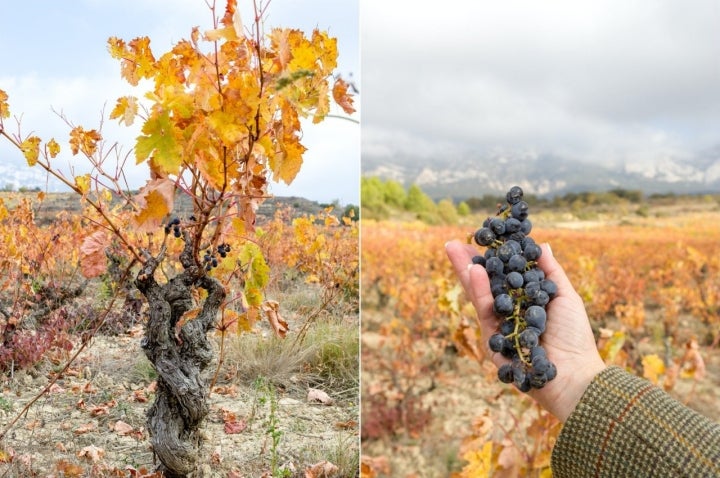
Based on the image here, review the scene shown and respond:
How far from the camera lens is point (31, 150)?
132 cm

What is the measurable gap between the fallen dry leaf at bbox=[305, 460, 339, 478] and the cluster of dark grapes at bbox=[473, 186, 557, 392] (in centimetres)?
85

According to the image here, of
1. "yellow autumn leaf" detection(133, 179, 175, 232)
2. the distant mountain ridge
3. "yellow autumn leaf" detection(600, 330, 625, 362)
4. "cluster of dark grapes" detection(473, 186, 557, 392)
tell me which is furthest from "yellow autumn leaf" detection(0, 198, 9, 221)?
the distant mountain ridge

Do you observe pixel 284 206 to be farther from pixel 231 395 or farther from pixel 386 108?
pixel 386 108

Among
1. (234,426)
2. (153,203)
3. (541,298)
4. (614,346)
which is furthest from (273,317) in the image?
(614,346)

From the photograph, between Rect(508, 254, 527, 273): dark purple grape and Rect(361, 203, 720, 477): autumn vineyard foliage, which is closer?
Rect(508, 254, 527, 273): dark purple grape

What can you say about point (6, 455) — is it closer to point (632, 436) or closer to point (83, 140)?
point (83, 140)

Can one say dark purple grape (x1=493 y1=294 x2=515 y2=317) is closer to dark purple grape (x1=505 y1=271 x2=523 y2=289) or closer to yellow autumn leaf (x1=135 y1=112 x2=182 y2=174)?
dark purple grape (x1=505 y1=271 x2=523 y2=289)

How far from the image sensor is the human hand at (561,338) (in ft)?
3.27

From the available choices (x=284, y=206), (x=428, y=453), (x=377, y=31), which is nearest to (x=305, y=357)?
(x=284, y=206)

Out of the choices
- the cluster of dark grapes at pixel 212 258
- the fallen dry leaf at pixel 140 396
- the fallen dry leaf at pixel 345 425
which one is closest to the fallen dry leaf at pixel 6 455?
the fallen dry leaf at pixel 140 396

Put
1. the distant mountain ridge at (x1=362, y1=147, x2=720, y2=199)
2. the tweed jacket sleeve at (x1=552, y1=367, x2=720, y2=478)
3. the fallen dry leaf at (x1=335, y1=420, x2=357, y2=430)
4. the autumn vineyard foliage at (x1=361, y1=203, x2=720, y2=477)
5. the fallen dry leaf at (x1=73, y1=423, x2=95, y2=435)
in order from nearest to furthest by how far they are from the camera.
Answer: the tweed jacket sleeve at (x1=552, y1=367, x2=720, y2=478) < the fallen dry leaf at (x1=73, y1=423, x2=95, y2=435) < the fallen dry leaf at (x1=335, y1=420, x2=357, y2=430) < the autumn vineyard foliage at (x1=361, y1=203, x2=720, y2=477) < the distant mountain ridge at (x1=362, y1=147, x2=720, y2=199)

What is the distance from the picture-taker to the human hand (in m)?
1.00

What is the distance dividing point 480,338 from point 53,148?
1.33 m

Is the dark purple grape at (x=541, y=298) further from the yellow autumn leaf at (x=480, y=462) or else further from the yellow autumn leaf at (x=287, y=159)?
the yellow autumn leaf at (x=480, y=462)
